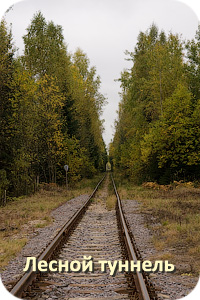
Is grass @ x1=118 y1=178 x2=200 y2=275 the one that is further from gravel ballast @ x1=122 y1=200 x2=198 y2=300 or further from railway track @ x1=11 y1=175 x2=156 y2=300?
railway track @ x1=11 y1=175 x2=156 y2=300

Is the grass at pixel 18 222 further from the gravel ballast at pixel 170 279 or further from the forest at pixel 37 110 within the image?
the gravel ballast at pixel 170 279

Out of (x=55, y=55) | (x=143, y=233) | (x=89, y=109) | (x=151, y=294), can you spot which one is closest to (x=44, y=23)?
(x=55, y=55)

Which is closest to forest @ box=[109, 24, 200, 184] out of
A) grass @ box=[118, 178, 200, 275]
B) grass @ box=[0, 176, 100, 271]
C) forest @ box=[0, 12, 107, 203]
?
grass @ box=[118, 178, 200, 275]

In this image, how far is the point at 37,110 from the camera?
2044 cm

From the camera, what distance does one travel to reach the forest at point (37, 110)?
15641 millimetres

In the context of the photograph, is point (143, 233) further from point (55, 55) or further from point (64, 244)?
point (55, 55)

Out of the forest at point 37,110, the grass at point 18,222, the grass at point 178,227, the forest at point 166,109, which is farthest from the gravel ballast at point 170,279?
the forest at point 166,109

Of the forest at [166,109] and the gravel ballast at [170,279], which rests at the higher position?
the forest at [166,109]

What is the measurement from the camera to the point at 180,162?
19906 millimetres

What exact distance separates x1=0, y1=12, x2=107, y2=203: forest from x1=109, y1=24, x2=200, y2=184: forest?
5.50 meters

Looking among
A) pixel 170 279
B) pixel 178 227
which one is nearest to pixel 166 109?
pixel 178 227

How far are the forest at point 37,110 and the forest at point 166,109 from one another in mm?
5502

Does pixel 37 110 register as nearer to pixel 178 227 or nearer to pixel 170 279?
pixel 178 227

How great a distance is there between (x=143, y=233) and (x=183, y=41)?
67.0ft
